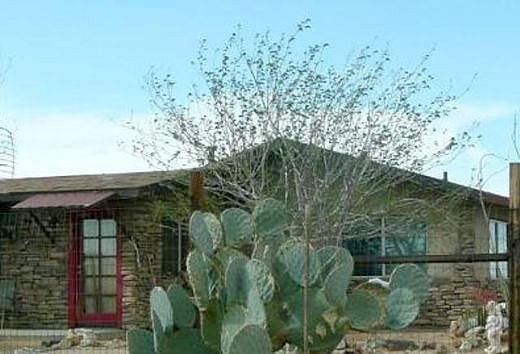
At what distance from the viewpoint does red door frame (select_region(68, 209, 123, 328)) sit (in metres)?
17.6

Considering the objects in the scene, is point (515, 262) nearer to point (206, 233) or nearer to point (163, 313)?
point (206, 233)

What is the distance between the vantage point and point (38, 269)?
18672 mm

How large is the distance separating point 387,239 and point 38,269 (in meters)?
6.34

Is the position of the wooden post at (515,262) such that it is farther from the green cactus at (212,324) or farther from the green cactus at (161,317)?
the green cactus at (161,317)

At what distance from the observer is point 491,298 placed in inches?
670

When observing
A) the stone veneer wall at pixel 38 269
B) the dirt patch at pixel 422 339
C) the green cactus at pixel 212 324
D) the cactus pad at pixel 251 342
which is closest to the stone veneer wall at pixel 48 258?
the stone veneer wall at pixel 38 269

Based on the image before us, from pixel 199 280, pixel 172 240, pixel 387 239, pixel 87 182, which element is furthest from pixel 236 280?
pixel 87 182

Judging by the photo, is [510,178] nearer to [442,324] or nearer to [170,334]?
[170,334]

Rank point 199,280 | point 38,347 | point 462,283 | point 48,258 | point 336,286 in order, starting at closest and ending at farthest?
point 336,286 < point 199,280 < point 38,347 < point 48,258 < point 462,283

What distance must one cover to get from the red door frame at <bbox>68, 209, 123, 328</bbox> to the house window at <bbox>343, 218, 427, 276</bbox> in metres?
4.02

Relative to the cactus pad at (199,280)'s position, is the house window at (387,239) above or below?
above

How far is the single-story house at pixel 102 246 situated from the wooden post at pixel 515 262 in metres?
10.8

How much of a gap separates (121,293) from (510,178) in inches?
489

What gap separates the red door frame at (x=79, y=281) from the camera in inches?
694
